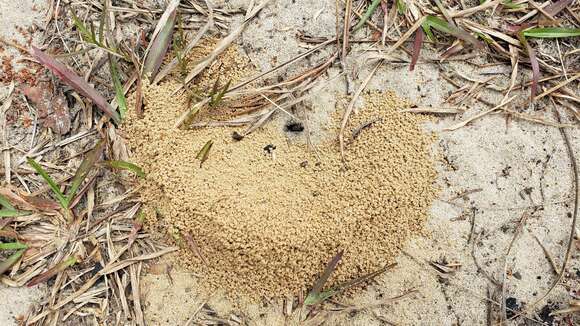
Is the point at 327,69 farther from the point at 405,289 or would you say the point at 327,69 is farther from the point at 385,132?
the point at 405,289

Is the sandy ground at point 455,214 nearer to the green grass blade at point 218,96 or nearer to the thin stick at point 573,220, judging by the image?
the thin stick at point 573,220

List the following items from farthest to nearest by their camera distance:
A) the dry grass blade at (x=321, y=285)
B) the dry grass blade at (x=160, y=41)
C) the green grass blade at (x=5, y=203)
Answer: the dry grass blade at (x=160, y=41) < the green grass blade at (x=5, y=203) < the dry grass blade at (x=321, y=285)

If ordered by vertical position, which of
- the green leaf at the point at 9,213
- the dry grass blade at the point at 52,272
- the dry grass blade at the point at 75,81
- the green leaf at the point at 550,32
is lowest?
the dry grass blade at the point at 52,272

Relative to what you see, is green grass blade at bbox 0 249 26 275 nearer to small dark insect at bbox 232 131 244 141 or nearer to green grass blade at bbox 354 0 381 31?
small dark insect at bbox 232 131 244 141

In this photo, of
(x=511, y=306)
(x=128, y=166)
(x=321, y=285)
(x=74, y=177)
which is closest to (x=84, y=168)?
(x=74, y=177)

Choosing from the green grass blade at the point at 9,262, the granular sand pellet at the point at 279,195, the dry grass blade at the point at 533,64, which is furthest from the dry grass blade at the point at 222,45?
the dry grass blade at the point at 533,64

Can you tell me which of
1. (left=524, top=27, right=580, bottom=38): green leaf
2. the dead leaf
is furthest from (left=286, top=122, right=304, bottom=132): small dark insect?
(left=524, top=27, right=580, bottom=38): green leaf

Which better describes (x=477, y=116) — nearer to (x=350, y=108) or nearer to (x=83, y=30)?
(x=350, y=108)
